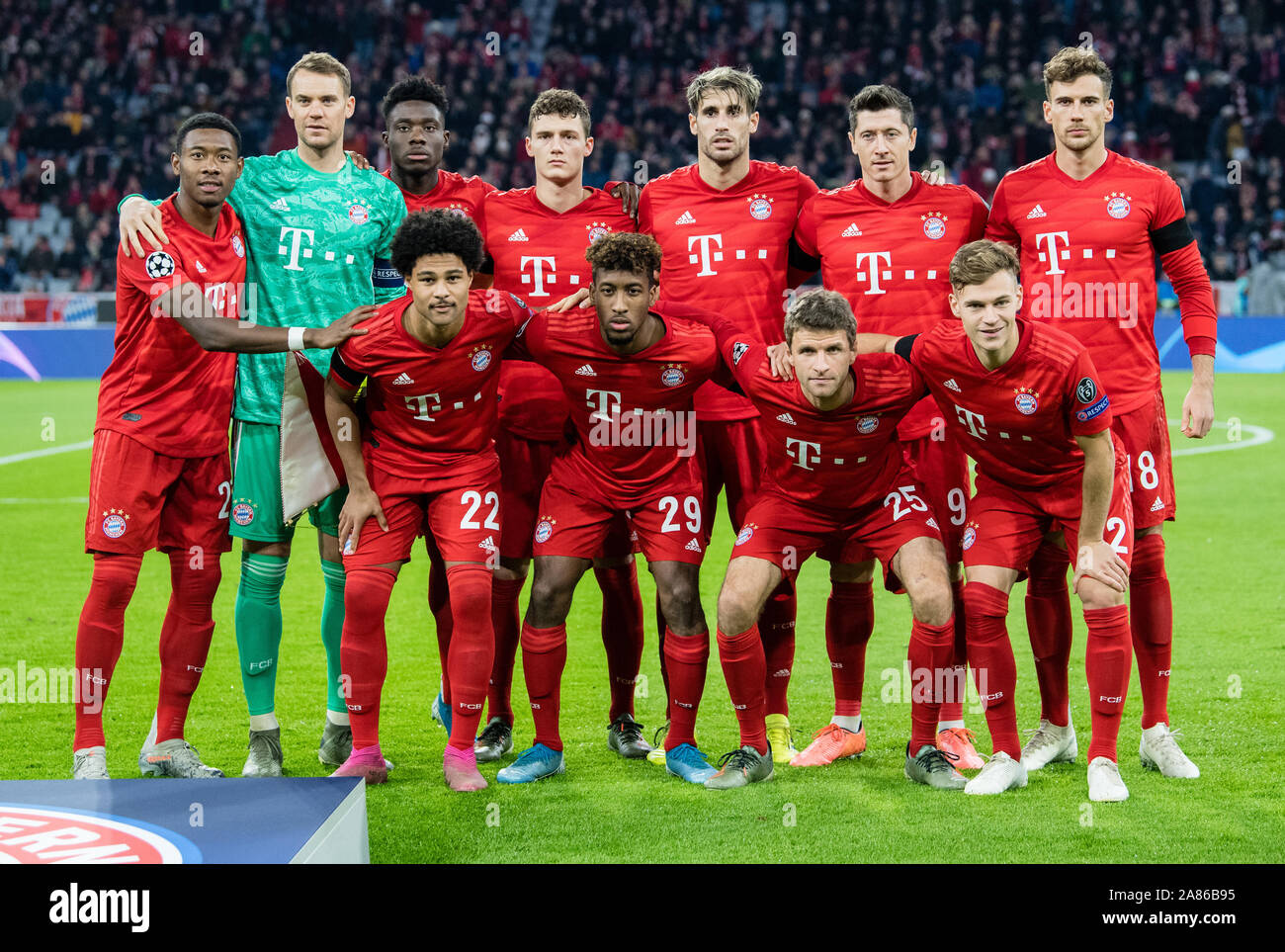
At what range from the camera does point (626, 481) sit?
16.2 feet

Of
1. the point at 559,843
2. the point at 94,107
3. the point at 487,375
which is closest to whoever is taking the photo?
the point at 559,843

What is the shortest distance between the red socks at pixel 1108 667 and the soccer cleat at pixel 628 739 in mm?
1592

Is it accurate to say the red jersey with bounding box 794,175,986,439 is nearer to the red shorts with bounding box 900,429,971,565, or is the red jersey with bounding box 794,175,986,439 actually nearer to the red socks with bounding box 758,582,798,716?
the red shorts with bounding box 900,429,971,565

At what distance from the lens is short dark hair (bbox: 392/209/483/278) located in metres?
4.69

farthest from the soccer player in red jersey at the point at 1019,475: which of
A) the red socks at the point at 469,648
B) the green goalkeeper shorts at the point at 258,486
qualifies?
the green goalkeeper shorts at the point at 258,486

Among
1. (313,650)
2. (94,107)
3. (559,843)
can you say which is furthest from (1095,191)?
(94,107)

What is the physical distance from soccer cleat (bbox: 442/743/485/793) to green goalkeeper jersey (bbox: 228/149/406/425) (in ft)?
4.49

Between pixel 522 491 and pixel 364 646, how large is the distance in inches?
36.1

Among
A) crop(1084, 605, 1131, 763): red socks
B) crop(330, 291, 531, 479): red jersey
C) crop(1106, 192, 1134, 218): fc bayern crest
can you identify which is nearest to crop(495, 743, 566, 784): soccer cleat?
crop(330, 291, 531, 479): red jersey

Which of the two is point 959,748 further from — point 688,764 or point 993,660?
point 688,764

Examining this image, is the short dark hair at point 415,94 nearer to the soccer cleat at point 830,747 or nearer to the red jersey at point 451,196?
the red jersey at point 451,196

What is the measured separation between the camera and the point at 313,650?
273 inches
